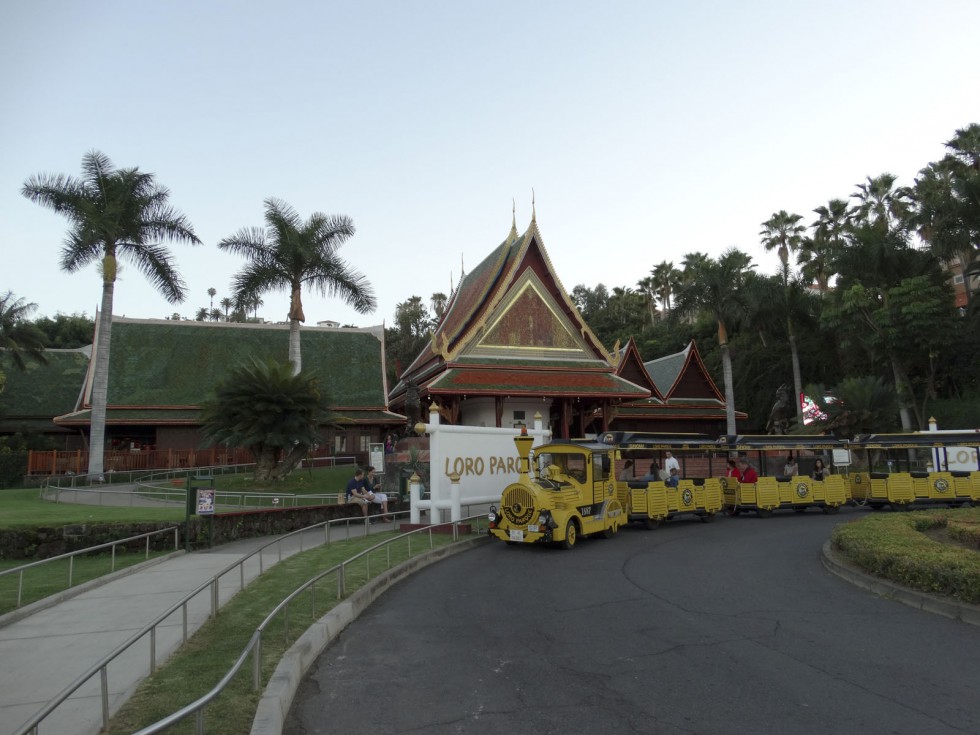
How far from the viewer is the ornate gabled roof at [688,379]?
133 feet

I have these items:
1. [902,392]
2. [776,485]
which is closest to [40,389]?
[776,485]

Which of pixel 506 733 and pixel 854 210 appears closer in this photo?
pixel 506 733

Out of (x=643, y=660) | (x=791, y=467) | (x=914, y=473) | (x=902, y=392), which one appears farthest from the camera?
(x=902, y=392)

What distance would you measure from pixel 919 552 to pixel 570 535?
6.06 meters

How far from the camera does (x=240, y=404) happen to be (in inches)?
937

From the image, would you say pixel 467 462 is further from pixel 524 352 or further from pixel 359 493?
pixel 524 352

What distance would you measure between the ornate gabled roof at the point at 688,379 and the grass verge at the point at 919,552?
25713mm

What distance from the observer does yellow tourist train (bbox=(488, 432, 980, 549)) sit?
1401 centimetres

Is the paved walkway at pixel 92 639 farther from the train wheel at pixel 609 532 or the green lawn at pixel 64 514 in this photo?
the train wheel at pixel 609 532

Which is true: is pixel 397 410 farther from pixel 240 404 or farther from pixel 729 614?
pixel 729 614

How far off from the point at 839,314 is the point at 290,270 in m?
30.0

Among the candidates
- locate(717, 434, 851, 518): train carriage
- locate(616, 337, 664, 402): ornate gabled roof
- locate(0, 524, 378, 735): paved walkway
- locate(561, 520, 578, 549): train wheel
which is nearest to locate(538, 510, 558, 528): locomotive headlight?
locate(561, 520, 578, 549): train wheel

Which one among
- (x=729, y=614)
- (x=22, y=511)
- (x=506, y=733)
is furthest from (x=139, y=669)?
(x=22, y=511)

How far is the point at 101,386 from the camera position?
95.0ft
